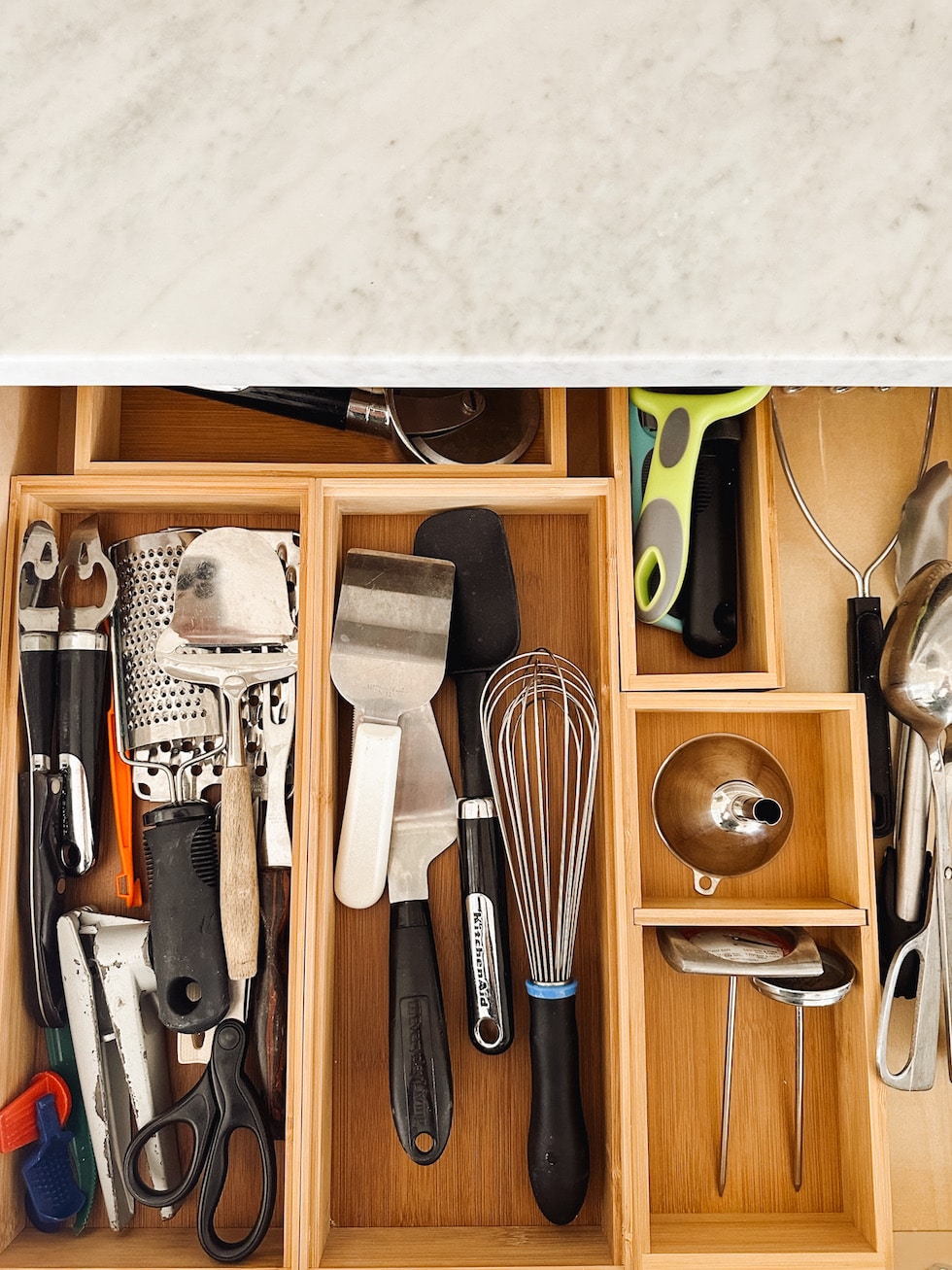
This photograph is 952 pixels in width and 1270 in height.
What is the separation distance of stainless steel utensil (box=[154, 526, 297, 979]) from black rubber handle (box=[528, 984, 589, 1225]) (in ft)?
0.75

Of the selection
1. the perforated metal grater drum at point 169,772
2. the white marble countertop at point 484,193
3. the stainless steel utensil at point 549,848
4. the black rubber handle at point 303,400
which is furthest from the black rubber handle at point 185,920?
the white marble countertop at point 484,193

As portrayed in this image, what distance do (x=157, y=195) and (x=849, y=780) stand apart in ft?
2.19

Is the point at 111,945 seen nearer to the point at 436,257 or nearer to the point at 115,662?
the point at 115,662

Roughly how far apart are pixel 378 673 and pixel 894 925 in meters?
0.46

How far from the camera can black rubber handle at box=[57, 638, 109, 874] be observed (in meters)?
0.75

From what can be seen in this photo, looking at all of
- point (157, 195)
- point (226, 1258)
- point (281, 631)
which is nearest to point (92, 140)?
point (157, 195)

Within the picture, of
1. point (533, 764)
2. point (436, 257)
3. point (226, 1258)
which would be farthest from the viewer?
point (533, 764)

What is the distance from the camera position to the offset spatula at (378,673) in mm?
743

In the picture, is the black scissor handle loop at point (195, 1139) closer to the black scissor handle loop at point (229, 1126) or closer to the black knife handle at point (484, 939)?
the black scissor handle loop at point (229, 1126)

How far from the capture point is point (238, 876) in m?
0.72

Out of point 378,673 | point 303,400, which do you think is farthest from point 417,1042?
point 303,400

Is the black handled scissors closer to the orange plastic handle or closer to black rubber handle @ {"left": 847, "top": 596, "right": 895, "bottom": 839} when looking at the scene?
the orange plastic handle

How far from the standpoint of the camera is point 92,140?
31 cm

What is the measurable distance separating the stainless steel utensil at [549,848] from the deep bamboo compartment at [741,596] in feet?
0.24
